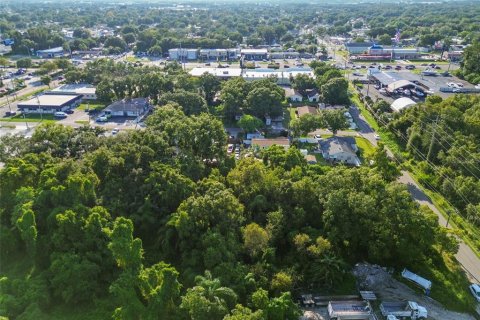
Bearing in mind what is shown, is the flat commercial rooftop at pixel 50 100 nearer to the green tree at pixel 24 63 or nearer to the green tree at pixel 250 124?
the green tree at pixel 24 63

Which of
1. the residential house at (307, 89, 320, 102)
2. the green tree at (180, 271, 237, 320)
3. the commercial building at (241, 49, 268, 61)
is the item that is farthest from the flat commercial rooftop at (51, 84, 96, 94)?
the green tree at (180, 271, 237, 320)

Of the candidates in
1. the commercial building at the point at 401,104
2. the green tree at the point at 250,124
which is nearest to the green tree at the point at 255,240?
the green tree at the point at 250,124

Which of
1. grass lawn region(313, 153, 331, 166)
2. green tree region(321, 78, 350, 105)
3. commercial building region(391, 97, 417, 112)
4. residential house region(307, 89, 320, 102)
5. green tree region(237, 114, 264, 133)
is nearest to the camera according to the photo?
grass lawn region(313, 153, 331, 166)

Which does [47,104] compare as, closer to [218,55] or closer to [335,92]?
[335,92]

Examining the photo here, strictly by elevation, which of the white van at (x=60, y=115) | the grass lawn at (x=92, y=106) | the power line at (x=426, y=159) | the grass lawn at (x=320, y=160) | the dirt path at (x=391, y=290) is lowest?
the dirt path at (x=391, y=290)

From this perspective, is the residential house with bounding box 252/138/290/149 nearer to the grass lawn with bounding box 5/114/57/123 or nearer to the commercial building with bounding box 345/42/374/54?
the grass lawn with bounding box 5/114/57/123

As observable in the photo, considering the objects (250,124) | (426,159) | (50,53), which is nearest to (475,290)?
(426,159)

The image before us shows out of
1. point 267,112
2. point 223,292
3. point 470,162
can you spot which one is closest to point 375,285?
point 223,292

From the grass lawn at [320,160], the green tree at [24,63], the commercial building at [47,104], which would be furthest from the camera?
the green tree at [24,63]
